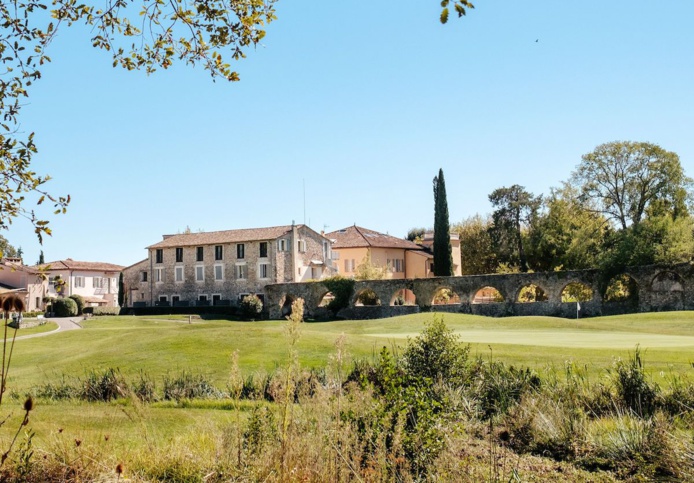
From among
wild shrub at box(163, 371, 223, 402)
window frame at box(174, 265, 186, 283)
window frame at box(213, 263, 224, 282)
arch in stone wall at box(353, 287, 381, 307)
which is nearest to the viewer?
wild shrub at box(163, 371, 223, 402)

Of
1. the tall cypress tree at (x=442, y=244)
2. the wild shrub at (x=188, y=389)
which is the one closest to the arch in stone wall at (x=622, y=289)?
the tall cypress tree at (x=442, y=244)

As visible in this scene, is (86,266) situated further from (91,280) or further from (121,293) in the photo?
(121,293)

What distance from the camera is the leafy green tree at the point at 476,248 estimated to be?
226ft

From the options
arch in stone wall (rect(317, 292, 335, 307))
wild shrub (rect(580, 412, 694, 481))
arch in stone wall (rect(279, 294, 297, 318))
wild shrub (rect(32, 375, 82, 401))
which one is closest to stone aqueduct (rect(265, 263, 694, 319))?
arch in stone wall (rect(317, 292, 335, 307))

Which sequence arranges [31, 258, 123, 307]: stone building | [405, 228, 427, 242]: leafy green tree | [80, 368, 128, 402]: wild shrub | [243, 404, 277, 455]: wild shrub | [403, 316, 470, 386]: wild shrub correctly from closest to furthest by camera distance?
[243, 404, 277, 455]: wild shrub
[403, 316, 470, 386]: wild shrub
[80, 368, 128, 402]: wild shrub
[31, 258, 123, 307]: stone building
[405, 228, 427, 242]: leafy green tree

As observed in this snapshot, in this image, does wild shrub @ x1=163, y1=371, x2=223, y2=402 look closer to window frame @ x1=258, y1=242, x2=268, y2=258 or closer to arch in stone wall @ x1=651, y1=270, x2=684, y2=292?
arch in stone wall @ x1=651, y1=270, x2=684, y2=292

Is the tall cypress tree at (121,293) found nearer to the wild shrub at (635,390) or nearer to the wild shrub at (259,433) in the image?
the wild shrub at (635,390)

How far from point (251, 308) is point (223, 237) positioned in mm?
11168

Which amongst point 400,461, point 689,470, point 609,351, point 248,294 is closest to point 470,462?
point 400,461

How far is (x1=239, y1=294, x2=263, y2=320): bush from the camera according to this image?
53344 mm

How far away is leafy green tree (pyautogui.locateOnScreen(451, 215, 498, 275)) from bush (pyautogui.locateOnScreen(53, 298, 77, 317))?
3924 centimetres

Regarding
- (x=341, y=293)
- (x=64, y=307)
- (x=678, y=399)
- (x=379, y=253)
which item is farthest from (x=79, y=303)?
(x=678, y=399)

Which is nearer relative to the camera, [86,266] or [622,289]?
[622,289]

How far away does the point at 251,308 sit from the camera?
5338 centimetres
